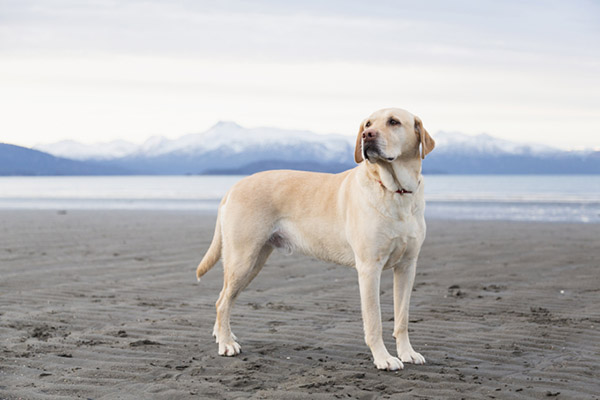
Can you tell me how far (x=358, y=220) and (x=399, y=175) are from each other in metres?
0.49

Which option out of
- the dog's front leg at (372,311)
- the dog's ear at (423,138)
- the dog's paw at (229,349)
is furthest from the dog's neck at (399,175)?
the dog's paw at (229,349)

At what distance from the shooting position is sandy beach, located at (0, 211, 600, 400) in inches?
173

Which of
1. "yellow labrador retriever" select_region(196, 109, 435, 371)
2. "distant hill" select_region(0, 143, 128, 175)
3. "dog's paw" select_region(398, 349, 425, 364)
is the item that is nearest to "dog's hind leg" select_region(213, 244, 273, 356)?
"yellow labrador retriever" select_region(196, 109, 435, 371)

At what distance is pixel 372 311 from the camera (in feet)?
16.2

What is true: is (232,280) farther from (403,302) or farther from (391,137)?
(391,137)

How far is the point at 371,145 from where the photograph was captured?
4562mm

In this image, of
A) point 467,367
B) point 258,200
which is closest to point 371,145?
point 258,200

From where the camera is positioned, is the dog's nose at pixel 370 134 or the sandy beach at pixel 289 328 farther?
the dog's nose at pixel 370 134

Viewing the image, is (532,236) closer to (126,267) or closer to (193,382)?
(126,267)

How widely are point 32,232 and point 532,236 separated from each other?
37.3 feet

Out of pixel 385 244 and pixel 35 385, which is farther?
pixel 385 244

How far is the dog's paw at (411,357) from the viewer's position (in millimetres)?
4980

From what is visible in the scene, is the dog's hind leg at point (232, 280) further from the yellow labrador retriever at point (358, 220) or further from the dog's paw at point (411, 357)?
the dog's paw at point (411, 357)

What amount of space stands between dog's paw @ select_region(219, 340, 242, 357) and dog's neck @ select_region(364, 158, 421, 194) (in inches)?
73.2
